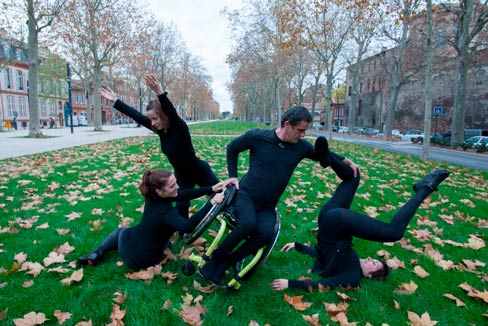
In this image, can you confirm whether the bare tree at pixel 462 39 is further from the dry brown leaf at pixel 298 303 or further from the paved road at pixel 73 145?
the dry brown leaf at pixel 298 303

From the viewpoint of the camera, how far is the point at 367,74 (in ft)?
191

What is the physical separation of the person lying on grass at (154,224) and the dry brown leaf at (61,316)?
772mm

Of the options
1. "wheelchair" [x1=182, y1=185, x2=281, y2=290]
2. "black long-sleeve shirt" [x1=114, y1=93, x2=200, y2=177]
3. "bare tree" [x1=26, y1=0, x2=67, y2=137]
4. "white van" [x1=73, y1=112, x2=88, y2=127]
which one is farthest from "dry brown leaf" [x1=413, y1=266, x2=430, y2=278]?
"white van" [x1=73, y1=112, x2=88, y2=127]

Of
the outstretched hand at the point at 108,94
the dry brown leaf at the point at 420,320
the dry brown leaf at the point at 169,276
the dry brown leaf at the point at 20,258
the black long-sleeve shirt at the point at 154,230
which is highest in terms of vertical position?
the outstretched hand at the point at 108,94

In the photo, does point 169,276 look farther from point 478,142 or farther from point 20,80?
point 20,80

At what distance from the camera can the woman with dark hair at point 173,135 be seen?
3.52m

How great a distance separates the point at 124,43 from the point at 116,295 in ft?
96.3

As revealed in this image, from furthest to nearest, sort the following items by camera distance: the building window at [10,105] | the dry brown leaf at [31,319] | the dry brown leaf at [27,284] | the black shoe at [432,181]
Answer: the building window at [10,105] < the black shoe at [432,181] < the dry brown leaf at [27,284] < the dry brown leaf at [31,319]

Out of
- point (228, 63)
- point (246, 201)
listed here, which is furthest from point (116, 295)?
point (228, 63)

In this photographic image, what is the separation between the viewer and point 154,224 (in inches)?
121

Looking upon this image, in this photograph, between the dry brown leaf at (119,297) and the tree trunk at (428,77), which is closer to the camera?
the dry brown leaf at (119,297)

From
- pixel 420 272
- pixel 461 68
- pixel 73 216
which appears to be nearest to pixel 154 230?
pixel 73 216

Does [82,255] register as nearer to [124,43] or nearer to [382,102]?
[124,43]

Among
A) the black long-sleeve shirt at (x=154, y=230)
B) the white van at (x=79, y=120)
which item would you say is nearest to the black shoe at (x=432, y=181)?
the black long-sleeve shirt at (x=154, y=230)
